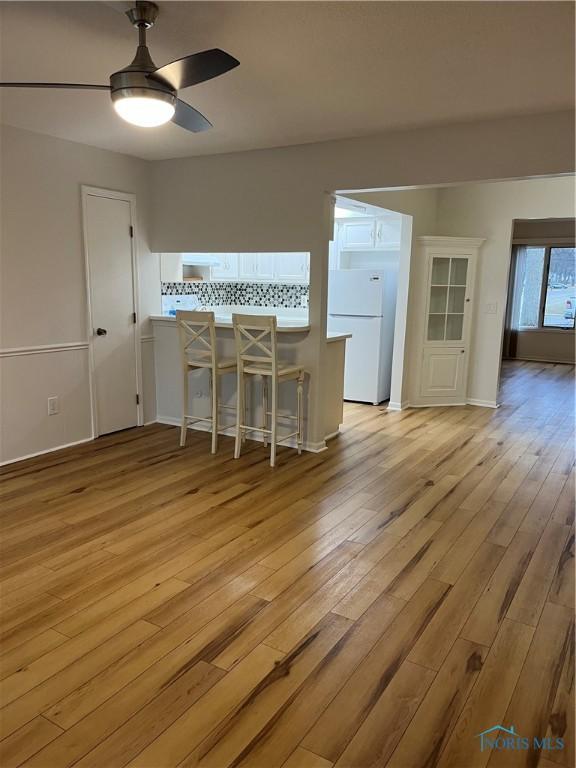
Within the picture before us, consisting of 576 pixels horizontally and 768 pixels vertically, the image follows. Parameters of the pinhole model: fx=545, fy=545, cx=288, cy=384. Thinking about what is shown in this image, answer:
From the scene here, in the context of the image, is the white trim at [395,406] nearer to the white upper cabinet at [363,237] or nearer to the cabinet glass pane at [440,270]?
the cabinet glass pane at [440,270]

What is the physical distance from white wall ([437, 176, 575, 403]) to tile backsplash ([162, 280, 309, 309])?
6.47 feet

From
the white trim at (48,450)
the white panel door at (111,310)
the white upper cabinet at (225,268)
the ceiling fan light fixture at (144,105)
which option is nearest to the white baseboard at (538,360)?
the white upper cabinet at (225,268)

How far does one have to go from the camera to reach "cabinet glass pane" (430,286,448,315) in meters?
6.57

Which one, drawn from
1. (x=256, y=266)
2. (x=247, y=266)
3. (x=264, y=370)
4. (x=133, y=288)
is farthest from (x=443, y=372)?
(x=133, y=288)

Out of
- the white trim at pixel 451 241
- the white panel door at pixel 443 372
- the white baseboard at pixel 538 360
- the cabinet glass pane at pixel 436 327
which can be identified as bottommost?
the white baseboard at pixel 538 360

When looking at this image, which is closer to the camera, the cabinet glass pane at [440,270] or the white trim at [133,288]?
the white trim at [133,288]

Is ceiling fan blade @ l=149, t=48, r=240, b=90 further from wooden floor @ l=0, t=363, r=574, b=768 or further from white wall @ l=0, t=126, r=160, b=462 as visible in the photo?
white wall @ l=0, t=126, r=160, b=462

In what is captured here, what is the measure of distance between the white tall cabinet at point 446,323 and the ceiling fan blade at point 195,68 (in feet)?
15.2

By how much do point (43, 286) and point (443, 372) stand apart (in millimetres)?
4523

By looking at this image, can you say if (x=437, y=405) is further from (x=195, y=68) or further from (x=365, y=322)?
(x=195, y=68)

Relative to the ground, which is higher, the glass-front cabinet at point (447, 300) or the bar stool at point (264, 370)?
the glass-front cabinet at point (447, 300)

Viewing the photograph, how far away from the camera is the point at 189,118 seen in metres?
2.72

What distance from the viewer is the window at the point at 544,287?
1025 cm

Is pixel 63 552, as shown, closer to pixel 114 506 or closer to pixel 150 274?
pixel 114 506
